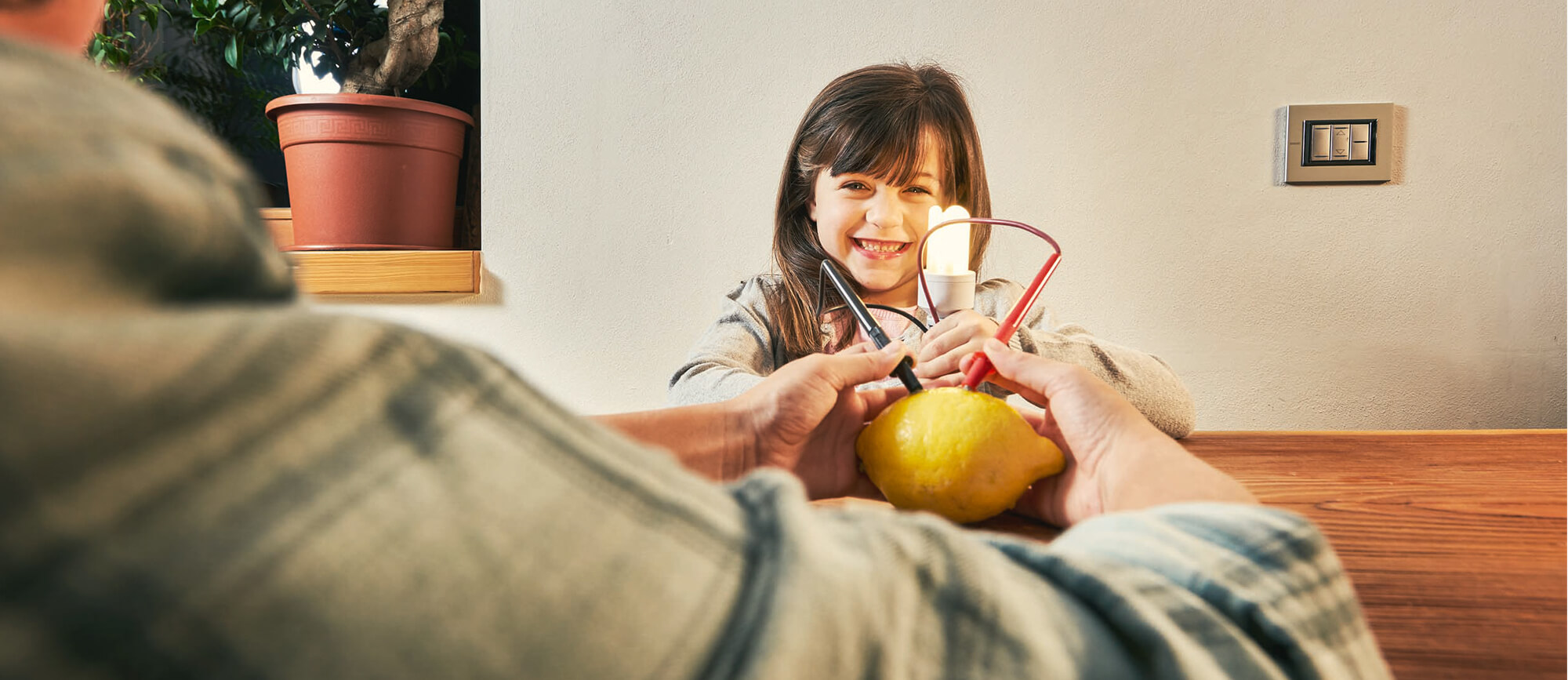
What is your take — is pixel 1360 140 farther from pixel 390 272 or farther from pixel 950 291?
pixel 390 272

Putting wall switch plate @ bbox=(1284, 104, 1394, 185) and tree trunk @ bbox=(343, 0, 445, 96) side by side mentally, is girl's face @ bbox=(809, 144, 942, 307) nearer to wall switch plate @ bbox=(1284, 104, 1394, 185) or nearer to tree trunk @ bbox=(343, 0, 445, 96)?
wall switch plate @ bbox=(1284, 104, 1394, 185)

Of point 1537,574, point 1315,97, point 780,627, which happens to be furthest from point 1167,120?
point 780,627

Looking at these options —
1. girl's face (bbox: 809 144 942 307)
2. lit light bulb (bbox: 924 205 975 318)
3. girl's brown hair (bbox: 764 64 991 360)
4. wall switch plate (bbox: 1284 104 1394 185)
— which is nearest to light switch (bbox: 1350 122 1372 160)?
wall switch plate (bbox: 1284 104 1394 185)

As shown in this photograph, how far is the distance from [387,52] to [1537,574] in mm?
1685

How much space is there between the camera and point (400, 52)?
149 cm

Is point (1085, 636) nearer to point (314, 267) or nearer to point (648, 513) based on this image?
point (648, 513)

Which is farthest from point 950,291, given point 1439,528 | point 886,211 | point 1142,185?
point 1142,185

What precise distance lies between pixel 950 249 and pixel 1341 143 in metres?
0.98

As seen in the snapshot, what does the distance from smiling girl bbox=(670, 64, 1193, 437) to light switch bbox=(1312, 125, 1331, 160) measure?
1.96 ft

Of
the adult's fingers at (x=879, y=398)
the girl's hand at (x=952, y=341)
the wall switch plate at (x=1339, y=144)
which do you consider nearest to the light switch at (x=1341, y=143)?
the wall switch plate at (x=1339, y=144)

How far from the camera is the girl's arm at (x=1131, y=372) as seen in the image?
979 mm

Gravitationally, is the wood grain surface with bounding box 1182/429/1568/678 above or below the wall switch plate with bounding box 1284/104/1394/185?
below

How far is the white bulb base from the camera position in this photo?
0.93m

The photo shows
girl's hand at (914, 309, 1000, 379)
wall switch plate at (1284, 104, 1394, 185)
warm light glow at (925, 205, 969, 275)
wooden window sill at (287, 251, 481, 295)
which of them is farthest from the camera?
wooden window sill at (287, 251, 481, 295)
